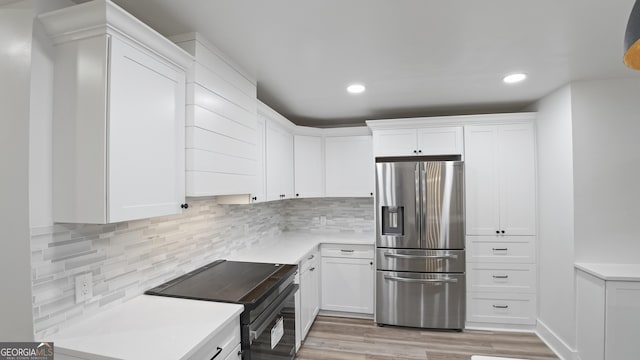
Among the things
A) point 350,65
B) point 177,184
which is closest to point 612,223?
point 350,65

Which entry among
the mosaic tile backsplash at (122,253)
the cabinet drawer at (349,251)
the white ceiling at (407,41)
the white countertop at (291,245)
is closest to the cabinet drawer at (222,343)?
the mosaic tile backsplash at (122,253)

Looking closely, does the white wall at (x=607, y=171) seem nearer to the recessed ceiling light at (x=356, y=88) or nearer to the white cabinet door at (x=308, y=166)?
the recessed ceiling light at (x=356, y=88)

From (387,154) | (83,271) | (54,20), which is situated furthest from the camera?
(387,154)

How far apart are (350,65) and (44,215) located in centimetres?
190

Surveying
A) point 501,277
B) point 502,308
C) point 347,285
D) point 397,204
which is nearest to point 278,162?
point 397,204

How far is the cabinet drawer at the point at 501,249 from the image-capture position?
2893 mm

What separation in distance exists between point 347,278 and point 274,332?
1578 millimetres

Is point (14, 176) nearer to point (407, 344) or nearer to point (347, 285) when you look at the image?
point (347, 285)

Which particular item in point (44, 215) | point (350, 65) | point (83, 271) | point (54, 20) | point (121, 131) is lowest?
point (83, 271)

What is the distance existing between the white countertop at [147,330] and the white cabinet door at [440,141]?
2525 mm

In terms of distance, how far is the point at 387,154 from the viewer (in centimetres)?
315

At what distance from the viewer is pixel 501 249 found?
115 inches

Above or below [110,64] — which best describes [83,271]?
below

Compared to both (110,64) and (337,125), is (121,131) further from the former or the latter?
(337,125)
